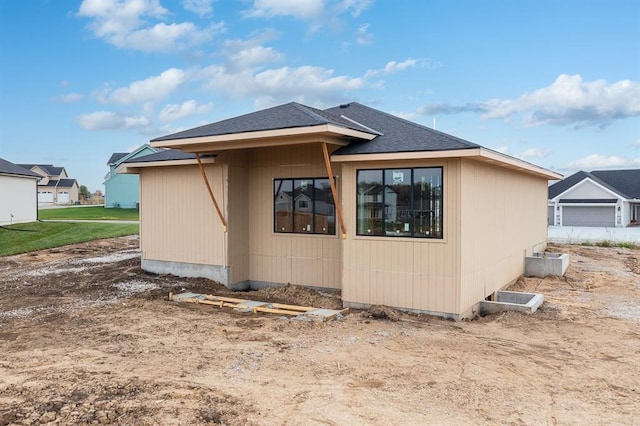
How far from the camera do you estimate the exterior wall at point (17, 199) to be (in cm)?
2411

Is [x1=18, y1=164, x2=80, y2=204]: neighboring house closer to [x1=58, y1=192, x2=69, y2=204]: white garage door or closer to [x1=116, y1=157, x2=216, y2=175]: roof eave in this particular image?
[x1=58, y1=192, x2=69, y2=204]: white garage door

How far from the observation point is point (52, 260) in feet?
49.9

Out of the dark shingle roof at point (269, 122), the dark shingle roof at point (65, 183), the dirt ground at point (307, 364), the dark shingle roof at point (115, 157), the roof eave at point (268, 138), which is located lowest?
the dirt ground at point (307, 364)

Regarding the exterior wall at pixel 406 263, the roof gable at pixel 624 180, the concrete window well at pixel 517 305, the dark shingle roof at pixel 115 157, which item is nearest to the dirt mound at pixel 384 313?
the exterior wall at pixel 406 263

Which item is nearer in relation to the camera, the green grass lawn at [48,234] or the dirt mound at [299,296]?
the dirt mound at [299,296]

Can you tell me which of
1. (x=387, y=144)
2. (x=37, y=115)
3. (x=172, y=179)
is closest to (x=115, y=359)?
(x=387, y=144)

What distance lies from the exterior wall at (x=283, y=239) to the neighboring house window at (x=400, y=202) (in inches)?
52.6

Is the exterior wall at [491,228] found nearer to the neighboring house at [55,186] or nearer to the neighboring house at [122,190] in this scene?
the neighboring house at [122,190]

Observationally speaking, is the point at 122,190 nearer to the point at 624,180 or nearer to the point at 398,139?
the point at 398,139

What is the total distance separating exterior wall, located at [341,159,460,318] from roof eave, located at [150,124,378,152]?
25.2 inches

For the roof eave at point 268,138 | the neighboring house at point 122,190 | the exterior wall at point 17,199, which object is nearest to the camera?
the roof eave at point 268,138

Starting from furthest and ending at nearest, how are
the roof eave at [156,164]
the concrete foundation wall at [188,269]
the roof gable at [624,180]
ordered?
1. the roof gable at [624,180]
2. the concrete foundation wall at [188,269]
3. the roof eave at [156,164]

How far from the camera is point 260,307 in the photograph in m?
8.45

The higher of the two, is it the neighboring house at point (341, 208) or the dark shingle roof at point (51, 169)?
the dark shingle roof at point (51, 169)
